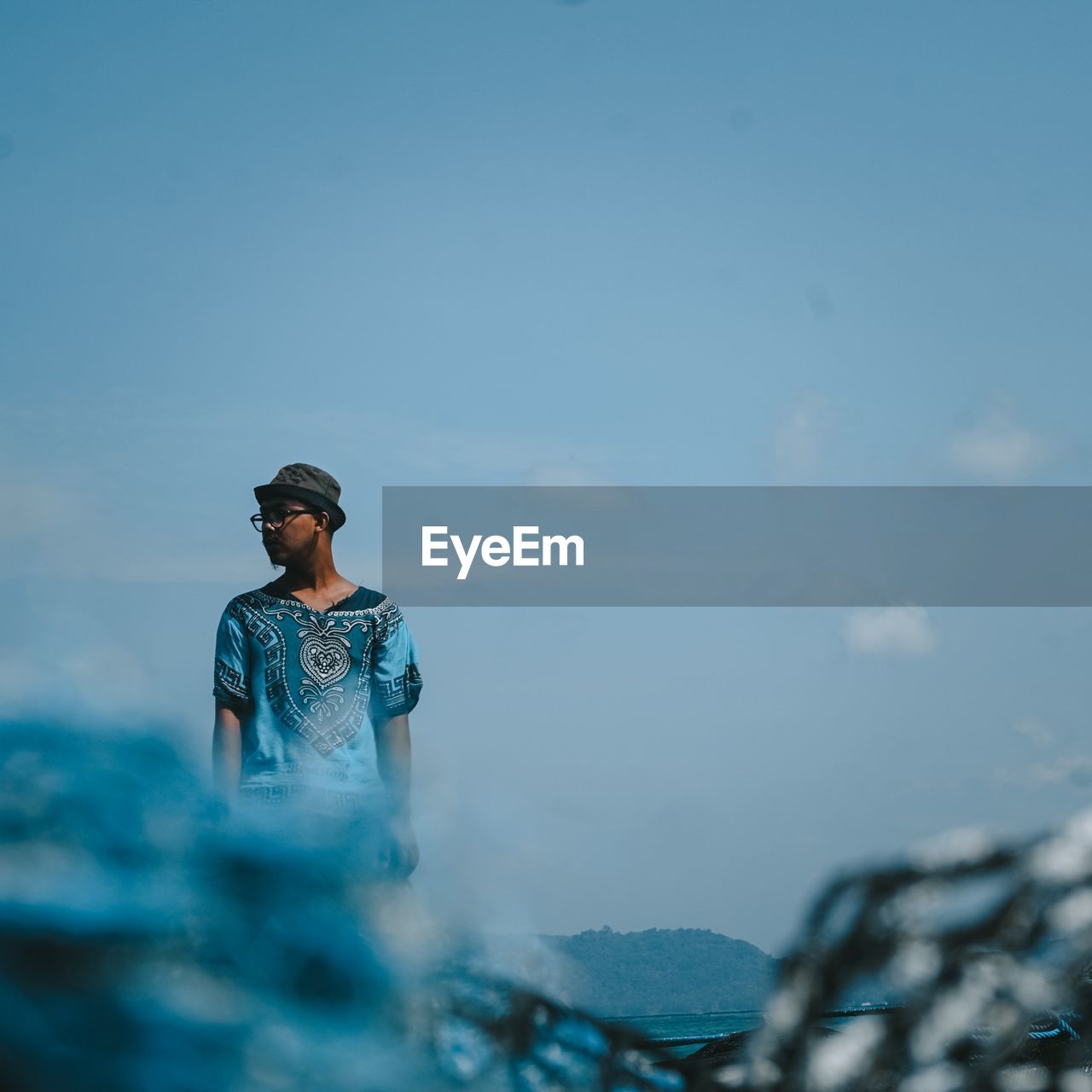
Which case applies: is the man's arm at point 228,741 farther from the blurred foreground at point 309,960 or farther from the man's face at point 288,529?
the blurred foreground at point 309,960

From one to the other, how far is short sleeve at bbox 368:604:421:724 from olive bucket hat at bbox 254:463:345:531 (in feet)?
1.12

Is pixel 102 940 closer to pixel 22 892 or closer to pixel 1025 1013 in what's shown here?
pixel 22 892

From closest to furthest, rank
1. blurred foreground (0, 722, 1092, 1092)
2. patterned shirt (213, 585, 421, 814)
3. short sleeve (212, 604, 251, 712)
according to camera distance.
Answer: blurred foreground (0, 722, 1092, 1092) < patterned shirt (213, 585, 421, 814) < short sleeve (212, 604, 251, 712)

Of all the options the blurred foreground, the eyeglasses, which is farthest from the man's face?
the blurred foreground

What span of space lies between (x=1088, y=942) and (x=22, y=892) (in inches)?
39.0

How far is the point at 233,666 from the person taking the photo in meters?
3.29

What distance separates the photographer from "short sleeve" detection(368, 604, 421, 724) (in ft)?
11.1

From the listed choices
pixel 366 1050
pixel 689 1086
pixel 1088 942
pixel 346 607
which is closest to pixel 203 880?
pixel 366 1050

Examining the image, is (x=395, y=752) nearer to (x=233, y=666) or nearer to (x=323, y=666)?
(x=323, y=666)

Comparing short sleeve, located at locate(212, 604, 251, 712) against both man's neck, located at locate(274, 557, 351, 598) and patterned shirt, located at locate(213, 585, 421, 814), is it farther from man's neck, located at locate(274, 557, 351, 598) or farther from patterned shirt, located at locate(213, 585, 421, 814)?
man's neck, located at locate(274, 557, 351, 598)

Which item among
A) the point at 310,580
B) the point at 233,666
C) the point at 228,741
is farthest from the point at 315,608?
the point at 228,741

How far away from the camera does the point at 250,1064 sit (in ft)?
3.52

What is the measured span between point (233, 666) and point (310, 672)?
21 centimetres

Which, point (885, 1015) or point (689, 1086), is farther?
point (689, 1086)
